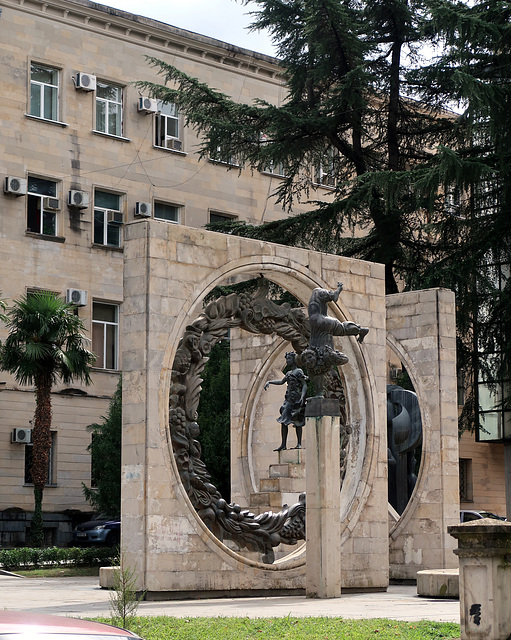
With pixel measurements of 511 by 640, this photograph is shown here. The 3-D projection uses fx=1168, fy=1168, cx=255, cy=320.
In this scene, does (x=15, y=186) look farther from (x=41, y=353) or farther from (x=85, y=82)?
(x=41, y=353)

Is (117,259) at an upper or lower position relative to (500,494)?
upper

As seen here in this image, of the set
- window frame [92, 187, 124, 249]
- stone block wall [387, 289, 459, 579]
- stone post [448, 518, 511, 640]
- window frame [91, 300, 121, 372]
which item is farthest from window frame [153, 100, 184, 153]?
stone post [448, 518, 511, 640]

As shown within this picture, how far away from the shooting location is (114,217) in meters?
36.8

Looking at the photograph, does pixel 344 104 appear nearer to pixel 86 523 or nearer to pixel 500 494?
pixel 86 523

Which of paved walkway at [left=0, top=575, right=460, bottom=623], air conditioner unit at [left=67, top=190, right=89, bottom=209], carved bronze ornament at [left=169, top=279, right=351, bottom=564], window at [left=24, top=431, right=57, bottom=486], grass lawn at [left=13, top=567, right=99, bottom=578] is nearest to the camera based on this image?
paved walkway at [left=0, top=575, right=460, bottom=623]

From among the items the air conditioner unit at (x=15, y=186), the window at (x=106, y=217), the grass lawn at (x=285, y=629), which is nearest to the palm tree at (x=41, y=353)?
the air conditioner unit at (x=15, y=186)

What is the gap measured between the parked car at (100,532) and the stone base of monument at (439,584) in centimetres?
1701

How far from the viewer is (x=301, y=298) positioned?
57.5 ft

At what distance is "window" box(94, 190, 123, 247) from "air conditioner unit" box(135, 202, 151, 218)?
21.8 inches

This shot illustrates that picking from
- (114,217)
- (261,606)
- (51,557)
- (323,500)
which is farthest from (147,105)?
(261,606)

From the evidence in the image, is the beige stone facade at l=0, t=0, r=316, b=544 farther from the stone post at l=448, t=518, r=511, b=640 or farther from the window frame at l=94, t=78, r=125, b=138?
the stone post at l=448, t=518, r=511, b=640

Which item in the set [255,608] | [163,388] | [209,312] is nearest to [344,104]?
[209,312]

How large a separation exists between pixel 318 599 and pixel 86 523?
18770 mm

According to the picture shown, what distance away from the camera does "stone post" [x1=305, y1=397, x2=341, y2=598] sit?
47.2 ft
